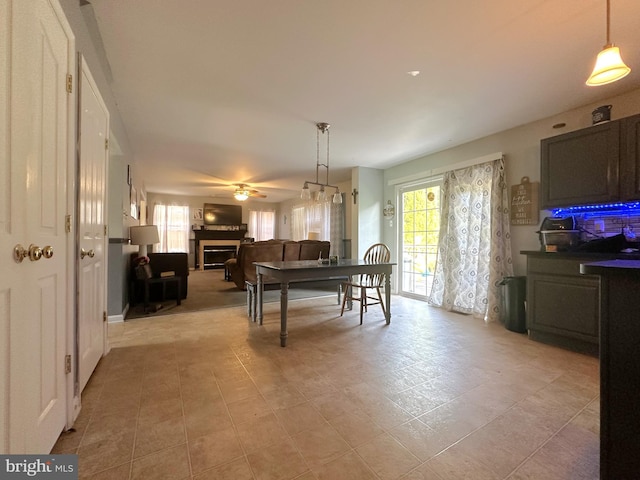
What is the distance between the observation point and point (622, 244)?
2.45 metres

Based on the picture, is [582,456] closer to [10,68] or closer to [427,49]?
[427,49]

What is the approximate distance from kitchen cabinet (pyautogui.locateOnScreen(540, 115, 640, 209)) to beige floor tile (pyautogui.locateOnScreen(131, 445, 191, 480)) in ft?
12.1

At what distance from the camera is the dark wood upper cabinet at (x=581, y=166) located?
8.17 ft

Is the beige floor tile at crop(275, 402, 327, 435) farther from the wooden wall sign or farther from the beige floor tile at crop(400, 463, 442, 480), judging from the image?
the wooden wall sign

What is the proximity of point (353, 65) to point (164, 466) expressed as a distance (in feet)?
9.31

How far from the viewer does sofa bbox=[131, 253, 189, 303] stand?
4.12 metres

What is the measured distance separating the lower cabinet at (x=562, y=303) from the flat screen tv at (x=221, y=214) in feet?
26.9

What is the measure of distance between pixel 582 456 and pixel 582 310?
1.70 meters

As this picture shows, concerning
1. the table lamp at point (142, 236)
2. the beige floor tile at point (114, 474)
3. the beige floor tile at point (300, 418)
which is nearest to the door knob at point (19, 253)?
the beige floor tile at point (114, 474)

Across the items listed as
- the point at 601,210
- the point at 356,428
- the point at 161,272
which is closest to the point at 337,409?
the point at 356,428

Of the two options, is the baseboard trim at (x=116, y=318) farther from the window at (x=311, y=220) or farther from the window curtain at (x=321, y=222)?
the window at (x=311, y=220)

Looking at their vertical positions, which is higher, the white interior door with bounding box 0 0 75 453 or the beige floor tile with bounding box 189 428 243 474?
the white interior door with bounding box 0 0 75 453

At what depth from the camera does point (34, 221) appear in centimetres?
112

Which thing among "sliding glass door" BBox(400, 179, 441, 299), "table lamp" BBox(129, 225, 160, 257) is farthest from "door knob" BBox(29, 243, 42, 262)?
"sliding glass door" BBox(400, 179, 441, 299)
